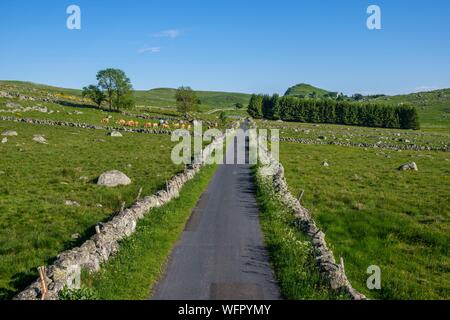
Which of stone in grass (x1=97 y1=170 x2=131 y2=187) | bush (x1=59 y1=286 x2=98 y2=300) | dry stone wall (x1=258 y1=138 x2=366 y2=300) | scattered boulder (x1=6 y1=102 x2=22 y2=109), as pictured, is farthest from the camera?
scattered boulder (x1=6 y1=102 x2=22 y2=109)

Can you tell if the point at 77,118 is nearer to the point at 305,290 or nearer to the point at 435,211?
the point at 435,211

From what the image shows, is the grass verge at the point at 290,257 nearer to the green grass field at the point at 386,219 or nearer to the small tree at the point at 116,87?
the green grass field at the point at 386,219

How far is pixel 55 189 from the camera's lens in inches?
1196

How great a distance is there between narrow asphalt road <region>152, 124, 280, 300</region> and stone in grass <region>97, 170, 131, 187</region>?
8506mm

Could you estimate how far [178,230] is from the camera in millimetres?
21297

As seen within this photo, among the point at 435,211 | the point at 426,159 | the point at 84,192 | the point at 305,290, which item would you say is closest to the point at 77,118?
the point at 84,192

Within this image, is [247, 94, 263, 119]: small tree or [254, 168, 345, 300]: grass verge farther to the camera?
[247, 94, 263, 119]: small tree

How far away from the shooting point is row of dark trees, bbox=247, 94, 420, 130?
15638 centimetres

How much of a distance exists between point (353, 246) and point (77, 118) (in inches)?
2988

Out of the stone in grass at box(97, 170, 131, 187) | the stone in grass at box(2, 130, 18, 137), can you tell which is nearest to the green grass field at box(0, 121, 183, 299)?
the stone in grass at box(97, 170, 131, 187)

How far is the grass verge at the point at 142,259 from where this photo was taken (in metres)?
14.1

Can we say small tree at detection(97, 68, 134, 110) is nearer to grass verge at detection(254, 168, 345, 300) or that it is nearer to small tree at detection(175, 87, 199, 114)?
small tree at detection(175, 87, 199, 114)

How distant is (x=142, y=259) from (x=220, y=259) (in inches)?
136

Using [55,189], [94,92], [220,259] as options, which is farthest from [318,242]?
[94,92]
